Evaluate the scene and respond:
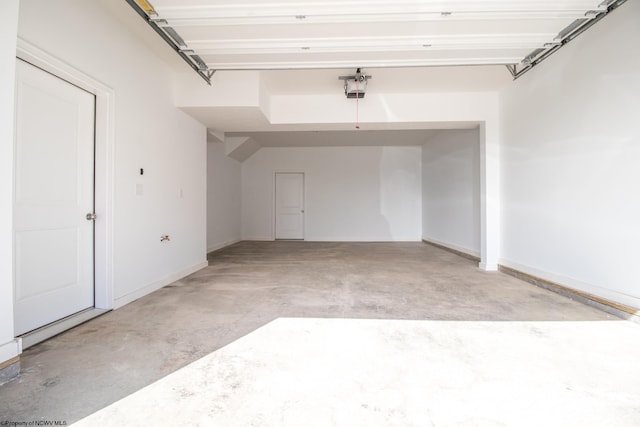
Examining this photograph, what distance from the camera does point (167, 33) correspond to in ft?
8.34

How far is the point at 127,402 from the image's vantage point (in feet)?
4.64

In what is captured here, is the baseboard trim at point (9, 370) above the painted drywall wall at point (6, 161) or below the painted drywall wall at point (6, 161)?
below

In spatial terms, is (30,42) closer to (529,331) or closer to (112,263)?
(112,263)

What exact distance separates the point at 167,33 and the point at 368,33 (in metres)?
1.79

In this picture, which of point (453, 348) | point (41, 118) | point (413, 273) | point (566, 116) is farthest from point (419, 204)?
point (41, 118)

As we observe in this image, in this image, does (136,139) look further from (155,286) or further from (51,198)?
(155,286)

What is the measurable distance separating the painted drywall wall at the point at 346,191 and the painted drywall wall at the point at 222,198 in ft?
1.55

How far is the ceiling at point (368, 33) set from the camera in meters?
2.19

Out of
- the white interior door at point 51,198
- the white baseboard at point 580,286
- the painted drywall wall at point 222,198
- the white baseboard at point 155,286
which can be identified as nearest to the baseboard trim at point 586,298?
the white baseboard at point 580,286

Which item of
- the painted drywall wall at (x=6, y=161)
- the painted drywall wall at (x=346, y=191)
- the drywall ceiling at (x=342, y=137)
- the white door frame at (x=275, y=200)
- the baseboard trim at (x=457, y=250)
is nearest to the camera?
the painted drywall wall at (x=6, y=161)

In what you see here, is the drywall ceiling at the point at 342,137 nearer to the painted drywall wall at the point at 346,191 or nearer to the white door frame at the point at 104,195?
the painted drywall wall at the point at 346,191

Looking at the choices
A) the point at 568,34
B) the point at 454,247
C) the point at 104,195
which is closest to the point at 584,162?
the point at 568,34

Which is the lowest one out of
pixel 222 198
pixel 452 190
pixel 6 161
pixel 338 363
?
pixel 338 363

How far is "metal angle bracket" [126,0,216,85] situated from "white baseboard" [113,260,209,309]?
8.05 ft
